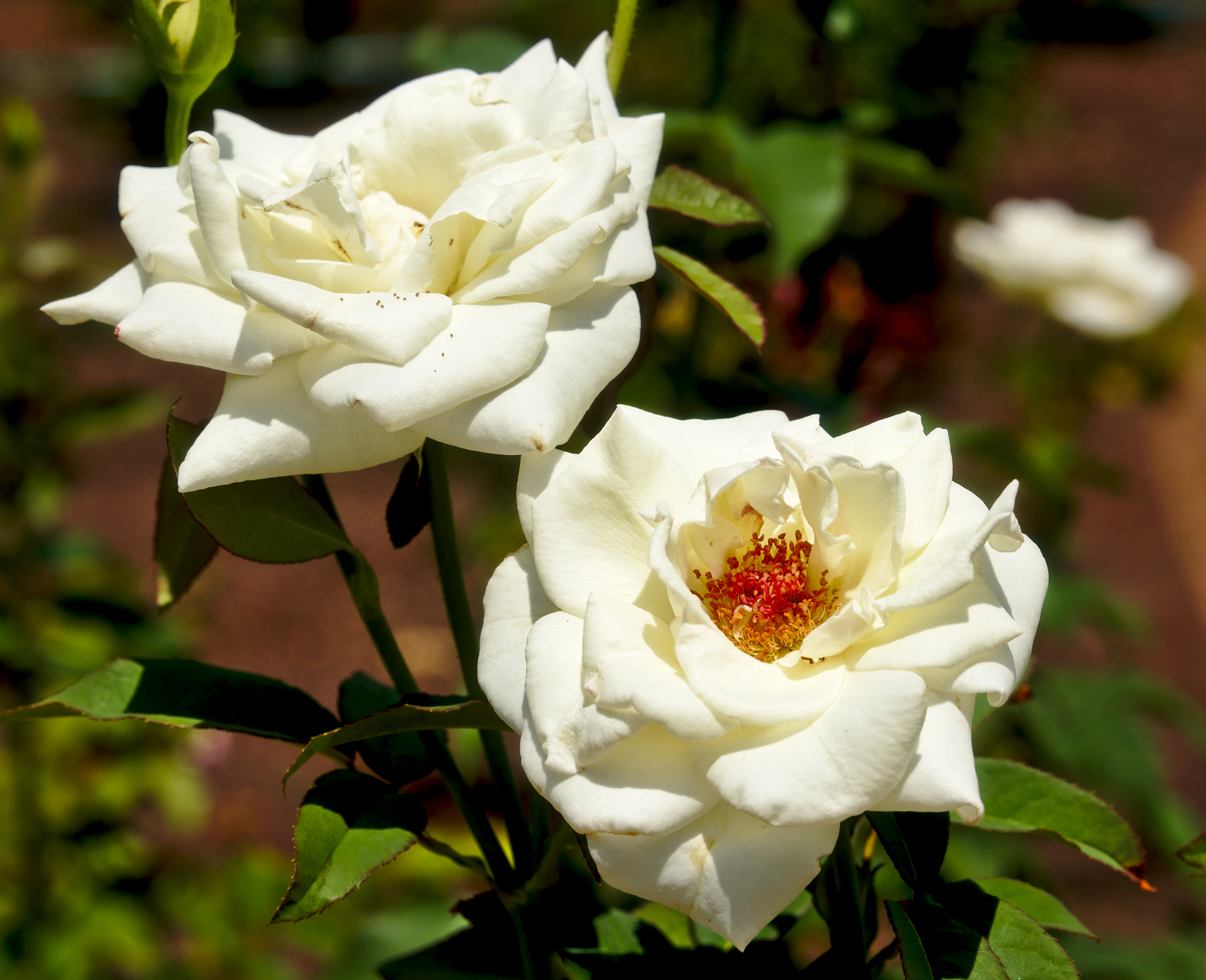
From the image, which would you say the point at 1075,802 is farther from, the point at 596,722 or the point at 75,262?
the point at 75,262

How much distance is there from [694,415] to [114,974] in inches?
45.3

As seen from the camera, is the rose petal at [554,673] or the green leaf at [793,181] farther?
the green leaf at [793,181]

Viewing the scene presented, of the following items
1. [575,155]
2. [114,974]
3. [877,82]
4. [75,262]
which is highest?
[575,155]

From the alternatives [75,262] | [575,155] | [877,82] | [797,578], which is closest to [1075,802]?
[797,578]

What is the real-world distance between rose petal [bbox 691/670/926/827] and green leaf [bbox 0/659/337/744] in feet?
0.85

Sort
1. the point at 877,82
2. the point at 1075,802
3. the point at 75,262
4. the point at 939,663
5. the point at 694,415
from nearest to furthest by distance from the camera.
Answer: the point at 939,663
the point at 1075,802
the point at 694,415
the point at 75,262
the point at 877,82

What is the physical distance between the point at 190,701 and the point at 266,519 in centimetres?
11

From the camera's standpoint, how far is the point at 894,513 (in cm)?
44

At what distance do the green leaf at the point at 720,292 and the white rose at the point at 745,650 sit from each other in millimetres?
81

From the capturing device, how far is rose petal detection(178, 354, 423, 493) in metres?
0.44

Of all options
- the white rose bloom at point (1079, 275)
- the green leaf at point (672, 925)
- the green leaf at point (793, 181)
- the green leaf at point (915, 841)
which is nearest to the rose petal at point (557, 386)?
the green leaf at point (915, 841)

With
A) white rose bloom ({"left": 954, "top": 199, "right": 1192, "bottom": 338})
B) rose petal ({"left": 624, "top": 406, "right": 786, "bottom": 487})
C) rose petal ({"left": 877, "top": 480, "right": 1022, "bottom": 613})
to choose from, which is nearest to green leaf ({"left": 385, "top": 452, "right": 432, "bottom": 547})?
rose petal ({"left": 624, "top": 406, "right": 786, "bottom": 487})

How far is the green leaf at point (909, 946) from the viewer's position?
1.44 ft

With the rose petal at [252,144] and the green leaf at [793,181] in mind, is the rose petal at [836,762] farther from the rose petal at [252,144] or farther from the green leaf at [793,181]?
the green leaf at [793,181]
